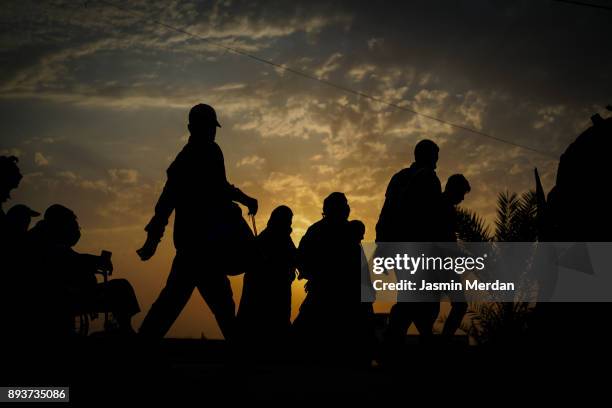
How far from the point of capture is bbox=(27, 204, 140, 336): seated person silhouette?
509 centimetres

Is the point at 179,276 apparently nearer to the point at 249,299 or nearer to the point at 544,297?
the point at 544,297

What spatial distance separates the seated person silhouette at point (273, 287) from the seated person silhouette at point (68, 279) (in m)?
2.35

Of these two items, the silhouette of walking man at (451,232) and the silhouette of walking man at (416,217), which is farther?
the silhouette of walking man at (451,232)

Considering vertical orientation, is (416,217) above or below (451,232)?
above

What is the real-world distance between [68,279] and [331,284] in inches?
151

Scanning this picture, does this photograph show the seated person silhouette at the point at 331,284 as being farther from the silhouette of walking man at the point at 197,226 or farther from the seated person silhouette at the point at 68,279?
the silhouette of walking man at the point at 197,226

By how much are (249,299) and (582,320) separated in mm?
6187

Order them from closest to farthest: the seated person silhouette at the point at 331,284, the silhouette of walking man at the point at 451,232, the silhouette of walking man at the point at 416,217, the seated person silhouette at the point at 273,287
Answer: the silhouette of walking man at the point at 416,217
the silhouette of walking man at the point at 451,232
the seated person silhouette at the point at 331,284
the seated person silhouette at the point at 273,287

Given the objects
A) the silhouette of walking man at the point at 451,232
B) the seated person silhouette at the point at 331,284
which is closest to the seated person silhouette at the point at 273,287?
the seated person silhouette at the point at 331,284

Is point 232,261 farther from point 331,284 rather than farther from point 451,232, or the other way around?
point 331,284

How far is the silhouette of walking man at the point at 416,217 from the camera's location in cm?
670

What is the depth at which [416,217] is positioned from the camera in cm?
682

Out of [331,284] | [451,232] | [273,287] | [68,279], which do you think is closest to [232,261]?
[68,279]

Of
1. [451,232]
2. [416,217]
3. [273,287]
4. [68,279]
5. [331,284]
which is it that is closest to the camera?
[68,279]
